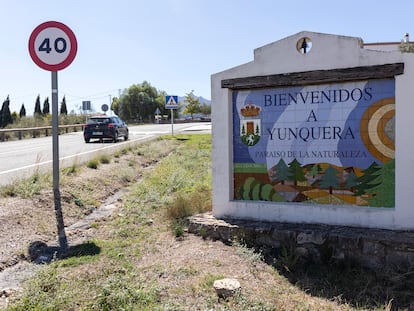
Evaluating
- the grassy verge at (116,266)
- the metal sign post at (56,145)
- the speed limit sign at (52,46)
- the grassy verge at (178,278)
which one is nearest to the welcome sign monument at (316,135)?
the grassy verge at (178,278)

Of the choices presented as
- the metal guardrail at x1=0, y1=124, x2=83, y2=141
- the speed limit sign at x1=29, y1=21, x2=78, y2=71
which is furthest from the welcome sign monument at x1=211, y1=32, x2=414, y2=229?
the metal guardrail at x1=0, y1=124, x2=83, y2=141

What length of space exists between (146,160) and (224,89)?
8436 mm

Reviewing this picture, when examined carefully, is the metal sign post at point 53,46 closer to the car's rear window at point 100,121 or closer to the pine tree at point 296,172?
the pine tree at point 296,172

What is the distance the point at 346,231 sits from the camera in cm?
483

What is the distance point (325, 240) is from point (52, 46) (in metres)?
4.99

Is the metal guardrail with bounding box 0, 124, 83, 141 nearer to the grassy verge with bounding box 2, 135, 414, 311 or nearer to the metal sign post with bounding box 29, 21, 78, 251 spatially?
the metal sign post with bounding box 29, 21, 78, 251

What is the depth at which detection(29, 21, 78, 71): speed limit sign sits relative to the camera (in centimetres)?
636

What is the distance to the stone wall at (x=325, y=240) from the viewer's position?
4527mm

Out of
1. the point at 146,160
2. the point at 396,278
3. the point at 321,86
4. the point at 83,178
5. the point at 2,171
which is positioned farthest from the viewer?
the point at 146,160

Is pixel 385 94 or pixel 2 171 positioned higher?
pixel 385 94

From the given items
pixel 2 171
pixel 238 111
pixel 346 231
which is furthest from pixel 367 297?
pixel 2 171

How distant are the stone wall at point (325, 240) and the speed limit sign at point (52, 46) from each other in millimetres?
3440

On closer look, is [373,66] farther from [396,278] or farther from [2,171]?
[2,171]

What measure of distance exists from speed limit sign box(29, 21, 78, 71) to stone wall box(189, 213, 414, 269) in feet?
11.3
